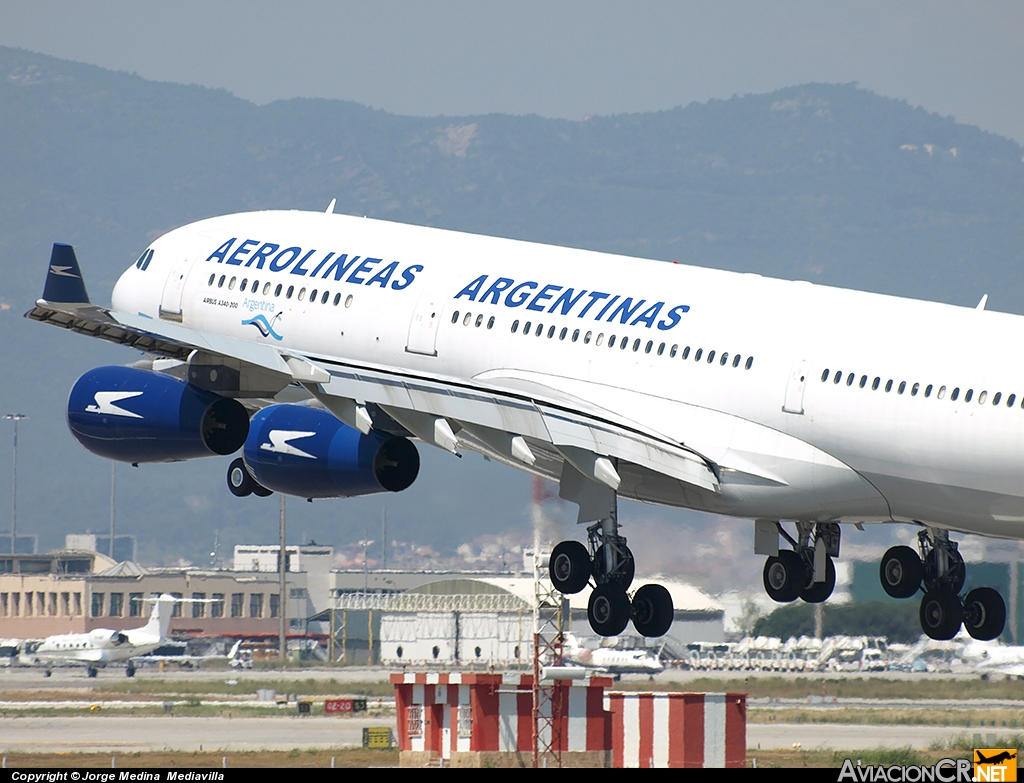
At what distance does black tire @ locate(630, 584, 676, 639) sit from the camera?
108 ft

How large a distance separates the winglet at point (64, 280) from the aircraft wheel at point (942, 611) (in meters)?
15.3

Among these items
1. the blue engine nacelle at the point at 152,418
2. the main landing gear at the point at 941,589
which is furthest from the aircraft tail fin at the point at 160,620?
the main landing gear at the point at 941,589

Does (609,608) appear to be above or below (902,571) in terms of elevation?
below

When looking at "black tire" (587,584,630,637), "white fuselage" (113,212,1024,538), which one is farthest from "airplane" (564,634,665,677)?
"black tire" (587,584,630,637)

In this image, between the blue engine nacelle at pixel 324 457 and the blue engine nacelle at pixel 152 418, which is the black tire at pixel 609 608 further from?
the blue engine nacelle at pixel 152 418

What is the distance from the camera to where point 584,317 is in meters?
32.4

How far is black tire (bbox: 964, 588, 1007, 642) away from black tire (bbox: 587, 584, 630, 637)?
634 cm

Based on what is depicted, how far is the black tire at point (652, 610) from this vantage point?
33.0 m

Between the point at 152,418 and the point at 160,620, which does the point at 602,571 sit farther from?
the point at 160,620

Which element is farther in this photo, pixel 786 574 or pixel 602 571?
pixel 786 574

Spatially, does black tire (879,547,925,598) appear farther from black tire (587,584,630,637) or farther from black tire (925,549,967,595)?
black tire (587,584,630,637)

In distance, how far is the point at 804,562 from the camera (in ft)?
110

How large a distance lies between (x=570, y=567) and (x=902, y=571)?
20.1 ft

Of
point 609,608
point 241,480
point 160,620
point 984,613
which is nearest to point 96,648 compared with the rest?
point 160,620
